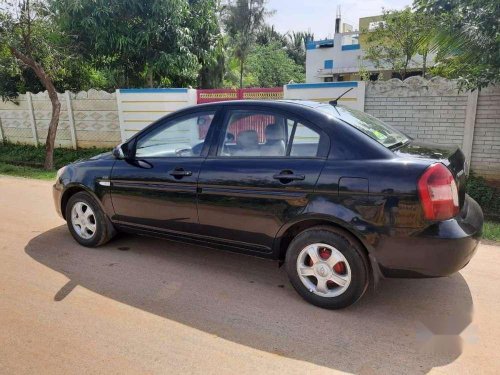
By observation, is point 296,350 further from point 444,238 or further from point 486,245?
point 486,245

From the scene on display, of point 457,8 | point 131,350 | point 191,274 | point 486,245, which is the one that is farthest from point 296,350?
point 457,8

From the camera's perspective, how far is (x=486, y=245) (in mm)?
4512

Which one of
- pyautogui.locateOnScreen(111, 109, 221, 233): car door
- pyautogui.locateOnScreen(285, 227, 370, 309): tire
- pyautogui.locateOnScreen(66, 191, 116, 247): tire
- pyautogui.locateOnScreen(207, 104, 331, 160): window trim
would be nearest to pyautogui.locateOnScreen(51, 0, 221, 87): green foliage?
pyautogui.locateOnScreen(66, 191, 116, 247): tire

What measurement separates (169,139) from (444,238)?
2635 mm

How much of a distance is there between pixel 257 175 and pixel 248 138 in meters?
0.41

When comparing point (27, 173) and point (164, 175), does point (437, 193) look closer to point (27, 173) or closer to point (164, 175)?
point (164, 175)

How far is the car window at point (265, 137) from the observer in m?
3.21

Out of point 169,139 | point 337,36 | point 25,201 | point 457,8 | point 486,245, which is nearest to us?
point 169,139

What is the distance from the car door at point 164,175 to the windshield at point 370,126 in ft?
3.57

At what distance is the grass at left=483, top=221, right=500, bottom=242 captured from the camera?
473cm

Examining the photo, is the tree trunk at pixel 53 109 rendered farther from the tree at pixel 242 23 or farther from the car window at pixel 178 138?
the tree at pixel 242 23

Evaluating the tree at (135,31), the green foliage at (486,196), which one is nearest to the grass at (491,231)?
the green foliage at (486,196)

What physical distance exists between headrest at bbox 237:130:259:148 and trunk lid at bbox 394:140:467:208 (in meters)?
1.13

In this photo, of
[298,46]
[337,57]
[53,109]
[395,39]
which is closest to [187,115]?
[53,109]
